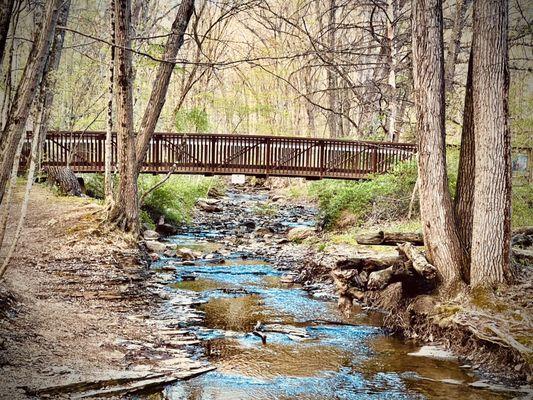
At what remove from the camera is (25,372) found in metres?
4.82

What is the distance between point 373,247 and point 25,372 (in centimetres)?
740

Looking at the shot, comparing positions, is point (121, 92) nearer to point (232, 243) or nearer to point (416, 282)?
point (232, 243)

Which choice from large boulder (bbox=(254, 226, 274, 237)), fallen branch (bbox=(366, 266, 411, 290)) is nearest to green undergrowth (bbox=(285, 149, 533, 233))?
large boulder (bbox=(254, 226, 274, 237))

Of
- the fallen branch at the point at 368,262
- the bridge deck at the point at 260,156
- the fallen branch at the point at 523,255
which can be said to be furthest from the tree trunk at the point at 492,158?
the bridge deck at the point at 260,156

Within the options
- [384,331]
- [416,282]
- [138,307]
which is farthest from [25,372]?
[416,282]

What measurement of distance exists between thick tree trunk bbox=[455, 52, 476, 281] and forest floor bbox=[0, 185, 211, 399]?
4088 millimetres

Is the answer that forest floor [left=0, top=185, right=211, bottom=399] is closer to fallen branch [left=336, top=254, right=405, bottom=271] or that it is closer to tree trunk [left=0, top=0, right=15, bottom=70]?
tree trunk [left=0, top=0, right=15, bottom=70]

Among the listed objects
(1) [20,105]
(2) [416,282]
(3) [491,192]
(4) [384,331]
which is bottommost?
(4) [384,331]

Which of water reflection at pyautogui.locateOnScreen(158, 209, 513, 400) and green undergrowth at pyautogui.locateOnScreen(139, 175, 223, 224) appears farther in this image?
green undergrowth at pyautogui.locateOnScreen(139, 175, 223, 224)

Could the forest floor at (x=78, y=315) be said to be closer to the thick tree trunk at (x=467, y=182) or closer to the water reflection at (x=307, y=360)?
the water reflection at (x=307, y=360)

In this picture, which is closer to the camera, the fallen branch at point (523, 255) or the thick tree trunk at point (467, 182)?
the thick tree trunk at point (467, 182)

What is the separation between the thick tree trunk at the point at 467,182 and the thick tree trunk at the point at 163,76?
6299 mm

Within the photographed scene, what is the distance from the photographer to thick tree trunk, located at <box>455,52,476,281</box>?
7742 mm

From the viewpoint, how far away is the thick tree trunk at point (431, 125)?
775 centimetres
